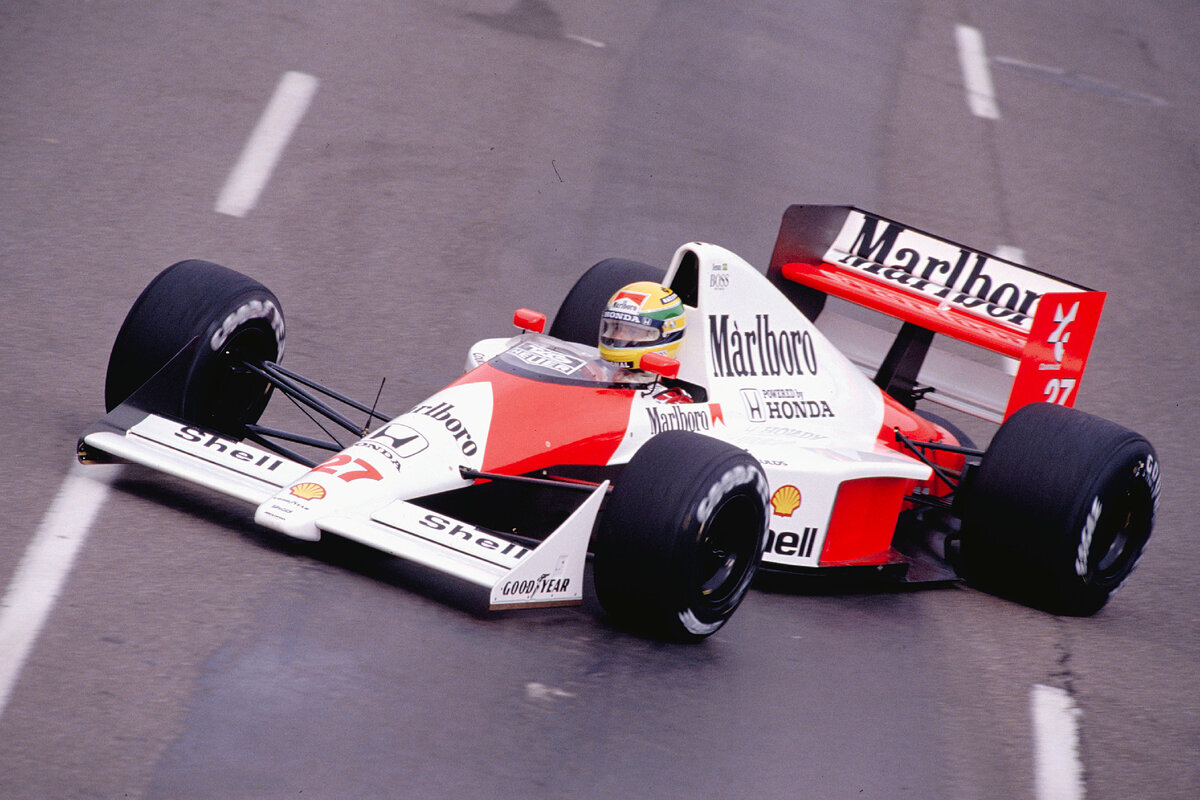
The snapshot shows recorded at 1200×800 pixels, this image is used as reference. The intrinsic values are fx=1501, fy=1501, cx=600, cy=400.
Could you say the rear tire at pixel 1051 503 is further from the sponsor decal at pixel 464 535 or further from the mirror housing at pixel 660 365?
the sponsor decal at pixel 464 535

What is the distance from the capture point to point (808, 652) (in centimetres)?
578

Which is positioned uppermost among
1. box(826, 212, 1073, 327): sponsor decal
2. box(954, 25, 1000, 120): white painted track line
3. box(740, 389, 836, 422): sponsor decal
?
box(954, 25, 1000, 120): white painted track line

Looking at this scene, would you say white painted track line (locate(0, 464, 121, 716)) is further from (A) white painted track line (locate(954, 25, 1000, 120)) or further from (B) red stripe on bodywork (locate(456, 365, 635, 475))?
(A) white painted track line (locate(954, 25, 1000, 120))

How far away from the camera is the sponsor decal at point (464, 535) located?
5.29 meters

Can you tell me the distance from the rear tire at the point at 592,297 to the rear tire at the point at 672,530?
211 centimetres

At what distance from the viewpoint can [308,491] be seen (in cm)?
539

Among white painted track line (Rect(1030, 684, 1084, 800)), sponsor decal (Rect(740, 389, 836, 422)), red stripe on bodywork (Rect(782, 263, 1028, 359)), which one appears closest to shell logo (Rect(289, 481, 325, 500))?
sponsor decal (Rect(740, 389, 836, 422))

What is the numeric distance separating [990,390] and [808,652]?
255 centimetres

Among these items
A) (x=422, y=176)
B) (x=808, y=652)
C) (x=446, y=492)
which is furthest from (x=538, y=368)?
(x=422, y=176)

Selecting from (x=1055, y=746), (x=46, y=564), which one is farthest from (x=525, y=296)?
(x=1055, y=746)

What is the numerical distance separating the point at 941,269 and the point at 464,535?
3.57 meters

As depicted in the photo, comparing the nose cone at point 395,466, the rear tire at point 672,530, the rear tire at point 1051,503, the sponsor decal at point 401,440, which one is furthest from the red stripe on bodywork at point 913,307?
the sponsor decal at point 401,440

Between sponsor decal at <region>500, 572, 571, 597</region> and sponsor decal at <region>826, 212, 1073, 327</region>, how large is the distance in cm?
316

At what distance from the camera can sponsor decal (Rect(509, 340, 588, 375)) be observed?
6.21m
